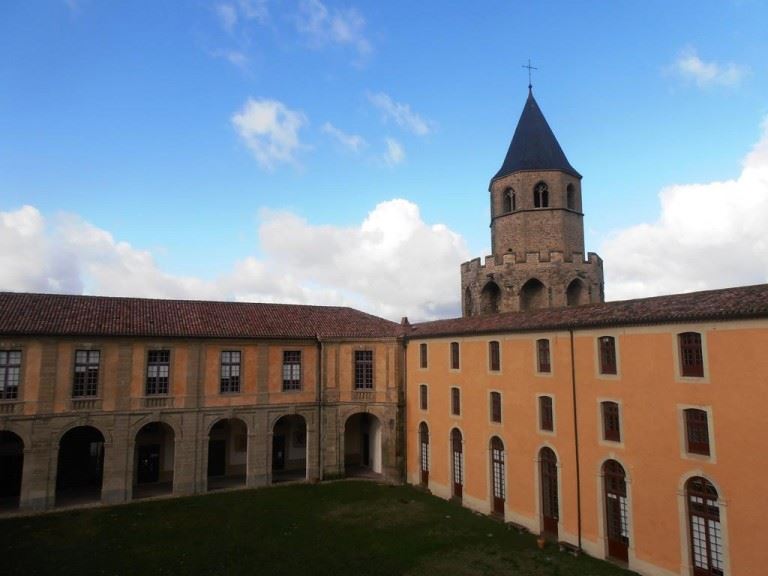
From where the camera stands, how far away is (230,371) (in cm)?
3447

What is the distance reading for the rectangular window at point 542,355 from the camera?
2538 cm

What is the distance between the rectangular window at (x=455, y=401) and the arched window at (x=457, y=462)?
1.08 metres

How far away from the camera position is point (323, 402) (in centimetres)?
3675

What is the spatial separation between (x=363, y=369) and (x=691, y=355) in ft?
75.3

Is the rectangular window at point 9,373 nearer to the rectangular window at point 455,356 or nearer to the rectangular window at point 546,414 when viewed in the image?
the rectangular window at point 455,356

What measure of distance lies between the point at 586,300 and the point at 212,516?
2991 centimetres

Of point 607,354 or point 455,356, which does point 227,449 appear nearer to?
point 455,356

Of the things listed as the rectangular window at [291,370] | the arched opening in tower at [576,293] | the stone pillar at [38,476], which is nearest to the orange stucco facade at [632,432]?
the rectangular window at [291,370]

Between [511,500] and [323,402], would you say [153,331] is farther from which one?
[511,500]

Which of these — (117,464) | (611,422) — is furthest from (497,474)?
(117,464)

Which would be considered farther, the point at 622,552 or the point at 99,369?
the point at 99,369

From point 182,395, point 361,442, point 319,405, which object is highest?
point 182,395

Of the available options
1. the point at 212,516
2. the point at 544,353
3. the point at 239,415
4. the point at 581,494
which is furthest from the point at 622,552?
the point at 239,415

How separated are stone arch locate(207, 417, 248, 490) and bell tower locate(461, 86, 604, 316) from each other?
2080cm
